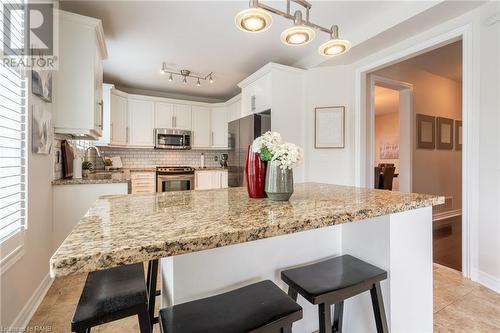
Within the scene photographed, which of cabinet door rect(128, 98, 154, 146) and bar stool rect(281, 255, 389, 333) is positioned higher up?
cabinet door rect(128, 98, 154, 146)

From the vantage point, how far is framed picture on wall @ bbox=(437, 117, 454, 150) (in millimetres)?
4059

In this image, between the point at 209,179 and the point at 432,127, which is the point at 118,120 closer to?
the point at 209,179

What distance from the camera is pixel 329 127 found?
3225 mm

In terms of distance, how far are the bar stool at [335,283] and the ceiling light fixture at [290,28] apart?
52.3 inches

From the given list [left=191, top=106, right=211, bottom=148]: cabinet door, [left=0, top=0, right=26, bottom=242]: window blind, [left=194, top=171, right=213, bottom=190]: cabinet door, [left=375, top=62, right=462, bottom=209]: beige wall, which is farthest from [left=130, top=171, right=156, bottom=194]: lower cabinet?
[left=375, top=62, right=462, bottom=209]: beige wall

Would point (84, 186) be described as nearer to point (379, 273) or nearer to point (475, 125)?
point (379, 273)

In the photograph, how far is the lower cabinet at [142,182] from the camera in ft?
13.9

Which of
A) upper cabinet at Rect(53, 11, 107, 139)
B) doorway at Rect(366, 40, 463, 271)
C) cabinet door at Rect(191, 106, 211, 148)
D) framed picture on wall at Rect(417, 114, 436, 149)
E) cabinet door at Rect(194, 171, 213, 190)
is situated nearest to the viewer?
upper cabinet at Rect(53, 11, 107, 139)

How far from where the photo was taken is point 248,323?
79 centimetres

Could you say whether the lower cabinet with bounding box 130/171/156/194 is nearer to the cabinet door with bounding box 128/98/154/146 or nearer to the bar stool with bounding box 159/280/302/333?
the cabinet door with bounding box 128/98/154/146

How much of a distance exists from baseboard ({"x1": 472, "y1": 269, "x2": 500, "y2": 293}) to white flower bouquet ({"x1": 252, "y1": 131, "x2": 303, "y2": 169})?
2200mm

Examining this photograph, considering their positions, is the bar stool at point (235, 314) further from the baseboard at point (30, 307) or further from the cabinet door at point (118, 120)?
the cabinet door at point (118, 120)

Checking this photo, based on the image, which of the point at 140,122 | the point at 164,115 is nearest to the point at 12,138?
the point at 140,122

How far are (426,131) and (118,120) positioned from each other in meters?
5.26
